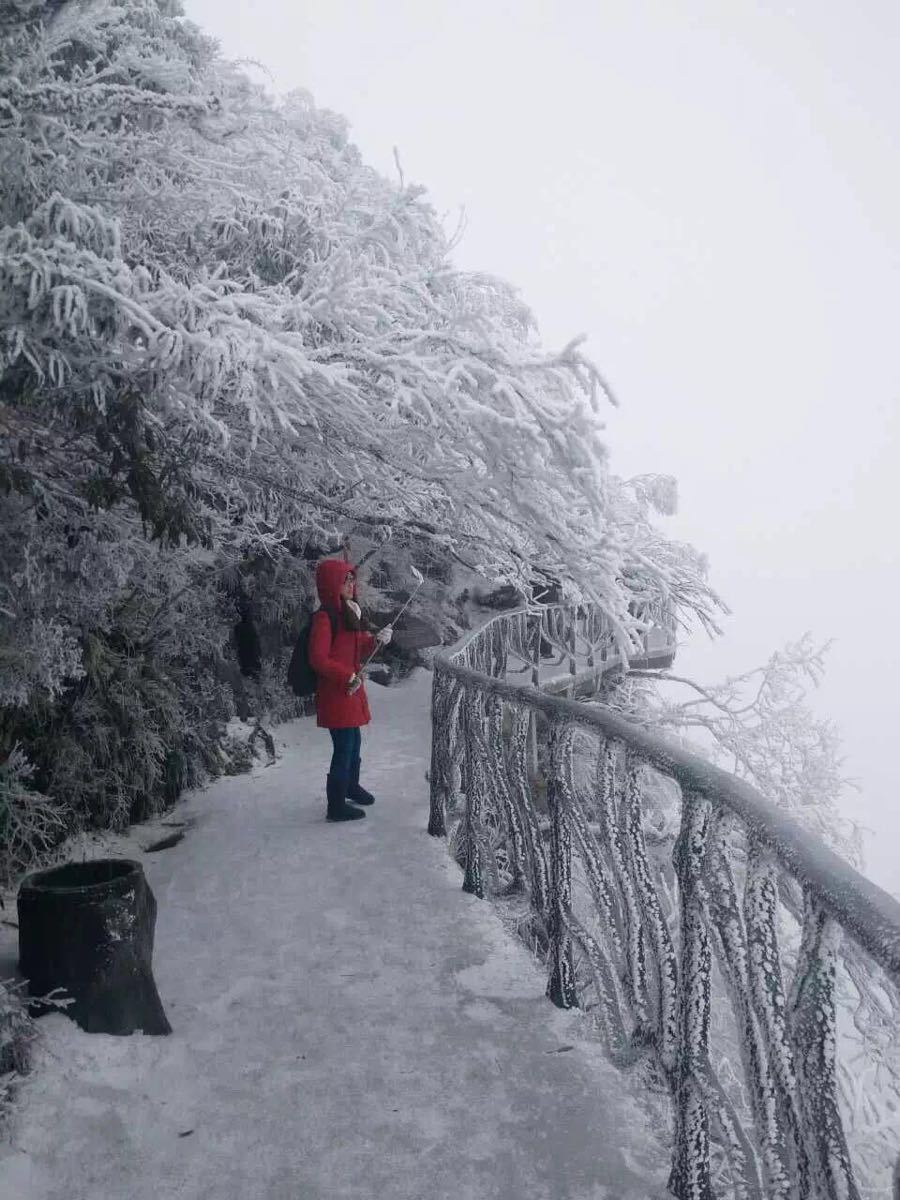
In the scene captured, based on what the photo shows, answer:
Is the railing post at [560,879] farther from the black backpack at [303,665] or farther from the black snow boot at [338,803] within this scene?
the black snow boot at [338,803]

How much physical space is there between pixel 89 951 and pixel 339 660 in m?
3.40

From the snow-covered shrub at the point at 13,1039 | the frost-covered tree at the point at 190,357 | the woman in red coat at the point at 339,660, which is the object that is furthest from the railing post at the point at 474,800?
the snow-covered shrub at the point at 13,1039

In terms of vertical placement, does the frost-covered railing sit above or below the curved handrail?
below

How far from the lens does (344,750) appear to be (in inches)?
270

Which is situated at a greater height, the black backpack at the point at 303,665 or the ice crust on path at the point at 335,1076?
the black backpack at the point at 303,665

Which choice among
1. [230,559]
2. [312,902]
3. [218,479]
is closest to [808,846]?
[312,902]

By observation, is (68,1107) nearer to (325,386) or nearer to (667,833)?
(325,386)

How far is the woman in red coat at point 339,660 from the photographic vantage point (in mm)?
6656

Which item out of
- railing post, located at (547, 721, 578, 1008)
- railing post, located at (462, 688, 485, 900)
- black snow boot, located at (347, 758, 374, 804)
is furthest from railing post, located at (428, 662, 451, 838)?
railing post, located at (547, 721, 578, 1008)

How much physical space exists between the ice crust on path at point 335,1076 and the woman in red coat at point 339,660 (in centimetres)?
137

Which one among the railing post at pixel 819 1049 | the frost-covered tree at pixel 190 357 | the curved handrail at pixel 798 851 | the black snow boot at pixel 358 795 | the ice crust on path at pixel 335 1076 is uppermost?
the frost-covered tree at pixel 190 357

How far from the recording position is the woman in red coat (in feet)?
21.8

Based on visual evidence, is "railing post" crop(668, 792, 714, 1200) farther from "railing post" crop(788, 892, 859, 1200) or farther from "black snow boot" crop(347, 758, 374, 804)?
"black snow boot" crop(347, 758, 374, 804)

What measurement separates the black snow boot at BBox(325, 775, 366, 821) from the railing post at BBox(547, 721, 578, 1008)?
10.7 feet
